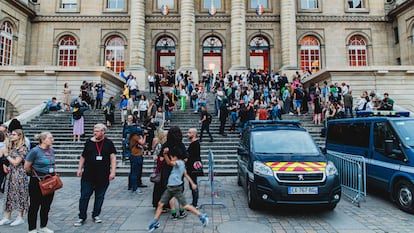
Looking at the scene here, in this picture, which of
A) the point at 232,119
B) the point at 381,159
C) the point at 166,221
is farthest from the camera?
the point at 232,119

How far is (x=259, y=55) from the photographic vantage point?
2886 cm

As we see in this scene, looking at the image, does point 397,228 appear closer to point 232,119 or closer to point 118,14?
point 232,119

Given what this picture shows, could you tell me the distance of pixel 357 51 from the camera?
93.9ft

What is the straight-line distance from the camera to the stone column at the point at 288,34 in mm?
26266

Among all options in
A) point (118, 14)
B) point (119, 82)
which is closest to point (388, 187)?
point (119, 82)

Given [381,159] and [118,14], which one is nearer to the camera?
[381,159]

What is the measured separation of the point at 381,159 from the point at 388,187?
2.31 ft

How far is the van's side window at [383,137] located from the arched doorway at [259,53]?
2207cm

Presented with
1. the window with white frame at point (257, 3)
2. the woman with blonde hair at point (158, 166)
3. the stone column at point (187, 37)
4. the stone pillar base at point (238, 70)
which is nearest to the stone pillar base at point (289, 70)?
the stone pillar base at point (238, 70)

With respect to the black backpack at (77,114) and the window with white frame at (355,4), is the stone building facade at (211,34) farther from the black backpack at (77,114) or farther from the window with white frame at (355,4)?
the black backpack at (77,114)

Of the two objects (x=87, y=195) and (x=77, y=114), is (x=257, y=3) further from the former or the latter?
(x=87, y=195)

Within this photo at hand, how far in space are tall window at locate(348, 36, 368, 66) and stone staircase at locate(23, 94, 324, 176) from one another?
55.6 feet

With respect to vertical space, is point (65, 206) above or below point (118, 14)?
below

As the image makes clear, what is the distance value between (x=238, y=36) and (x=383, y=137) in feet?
66.7
